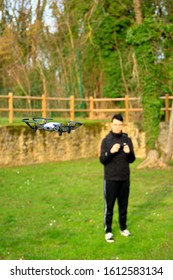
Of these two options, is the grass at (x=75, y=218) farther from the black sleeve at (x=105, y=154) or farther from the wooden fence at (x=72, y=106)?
the wooden fence at (x=72, y=106)

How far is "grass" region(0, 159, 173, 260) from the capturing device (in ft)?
22.2

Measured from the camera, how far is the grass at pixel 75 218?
6.78 metres

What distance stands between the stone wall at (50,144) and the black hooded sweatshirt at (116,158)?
406 inches

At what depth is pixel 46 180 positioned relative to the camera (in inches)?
533

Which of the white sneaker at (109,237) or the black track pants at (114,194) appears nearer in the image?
the black track pants at (114,194)

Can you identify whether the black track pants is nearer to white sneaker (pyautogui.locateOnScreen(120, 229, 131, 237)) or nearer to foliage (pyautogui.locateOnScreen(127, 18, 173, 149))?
white sneaker (pyautogui.locateOnScreen(120, 229, 131, 237))

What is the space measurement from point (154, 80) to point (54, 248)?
385 inches

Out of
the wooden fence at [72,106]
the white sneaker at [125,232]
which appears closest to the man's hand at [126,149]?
the white sneaker at [125,232]

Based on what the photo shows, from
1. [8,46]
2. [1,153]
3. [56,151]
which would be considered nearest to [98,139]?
[56,151]

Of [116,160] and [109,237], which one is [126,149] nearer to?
[116,160]

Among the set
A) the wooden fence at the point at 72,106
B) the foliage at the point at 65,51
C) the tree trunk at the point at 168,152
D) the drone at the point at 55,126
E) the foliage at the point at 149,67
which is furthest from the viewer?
the foliage at the point at 65,51

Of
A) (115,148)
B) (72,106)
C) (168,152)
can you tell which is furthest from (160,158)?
(115,148)

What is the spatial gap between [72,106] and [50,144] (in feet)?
7.28

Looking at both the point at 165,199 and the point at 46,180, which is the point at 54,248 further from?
the point at 46,180
